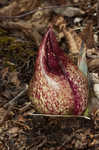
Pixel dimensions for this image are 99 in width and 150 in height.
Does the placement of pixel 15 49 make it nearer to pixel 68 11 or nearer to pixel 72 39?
pixel 72 39

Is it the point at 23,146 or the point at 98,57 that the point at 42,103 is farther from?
the point at 98,57

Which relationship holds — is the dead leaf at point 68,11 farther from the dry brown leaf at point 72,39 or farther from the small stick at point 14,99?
the small stick at point 14,99

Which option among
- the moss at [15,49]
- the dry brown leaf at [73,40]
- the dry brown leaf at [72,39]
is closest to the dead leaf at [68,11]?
the dry brown leaf at [72,39]

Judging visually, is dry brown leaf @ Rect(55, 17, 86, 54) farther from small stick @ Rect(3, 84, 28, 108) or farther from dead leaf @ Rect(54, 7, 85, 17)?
small stick @ Rect(3, 84, 28, 108)

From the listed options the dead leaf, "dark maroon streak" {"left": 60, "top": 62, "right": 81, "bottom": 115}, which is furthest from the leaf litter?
"dark maroon streak" {"left": 60, "top": 62, "right": 81, "bottom": 115}

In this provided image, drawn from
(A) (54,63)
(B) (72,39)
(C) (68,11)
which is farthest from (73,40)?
(A) (54,63)

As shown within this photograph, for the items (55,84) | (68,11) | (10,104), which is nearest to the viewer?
(55,84)
